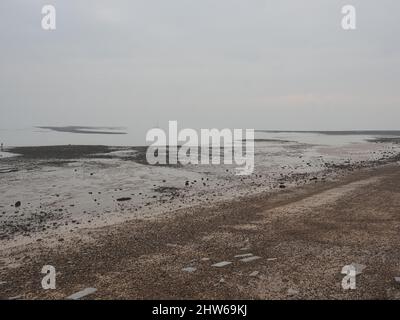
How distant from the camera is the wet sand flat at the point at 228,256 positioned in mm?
7891

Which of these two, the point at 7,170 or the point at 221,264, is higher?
the point at 7,170

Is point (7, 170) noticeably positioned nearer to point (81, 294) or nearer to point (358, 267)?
point (81, 294)

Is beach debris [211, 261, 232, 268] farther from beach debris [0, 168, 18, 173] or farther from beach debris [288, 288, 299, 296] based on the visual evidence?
beach debris [0, 168, 18, 173]

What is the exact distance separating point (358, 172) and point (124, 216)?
1869 cm

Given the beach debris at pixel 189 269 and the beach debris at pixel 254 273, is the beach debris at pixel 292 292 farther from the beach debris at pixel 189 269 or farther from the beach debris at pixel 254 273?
the beach debris at pixel 189 269

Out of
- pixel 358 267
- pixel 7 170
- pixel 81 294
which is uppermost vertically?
pixel 7 170

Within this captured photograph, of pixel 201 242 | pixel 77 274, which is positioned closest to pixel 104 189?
pixel 201 242

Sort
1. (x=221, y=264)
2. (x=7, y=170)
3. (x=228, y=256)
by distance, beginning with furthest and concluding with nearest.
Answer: (x=7, y=170)
(x=228, y=256)
(x=221, y=264)

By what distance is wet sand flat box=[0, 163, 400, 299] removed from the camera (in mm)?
7891

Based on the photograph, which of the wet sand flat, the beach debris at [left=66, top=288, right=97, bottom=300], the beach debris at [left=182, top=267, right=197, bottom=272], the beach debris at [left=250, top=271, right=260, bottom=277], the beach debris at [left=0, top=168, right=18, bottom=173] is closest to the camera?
the beach debris at [left=66, top=288, right=97, bottom=300]

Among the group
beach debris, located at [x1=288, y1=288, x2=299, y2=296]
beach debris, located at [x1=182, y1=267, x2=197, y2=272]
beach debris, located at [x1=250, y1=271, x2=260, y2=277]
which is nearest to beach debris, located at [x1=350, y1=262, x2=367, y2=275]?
beach debris, located at [x1=288, y1=288, x2=299, y2=296]

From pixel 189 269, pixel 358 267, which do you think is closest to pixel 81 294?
pixel 189 269

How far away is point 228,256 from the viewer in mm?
10023
